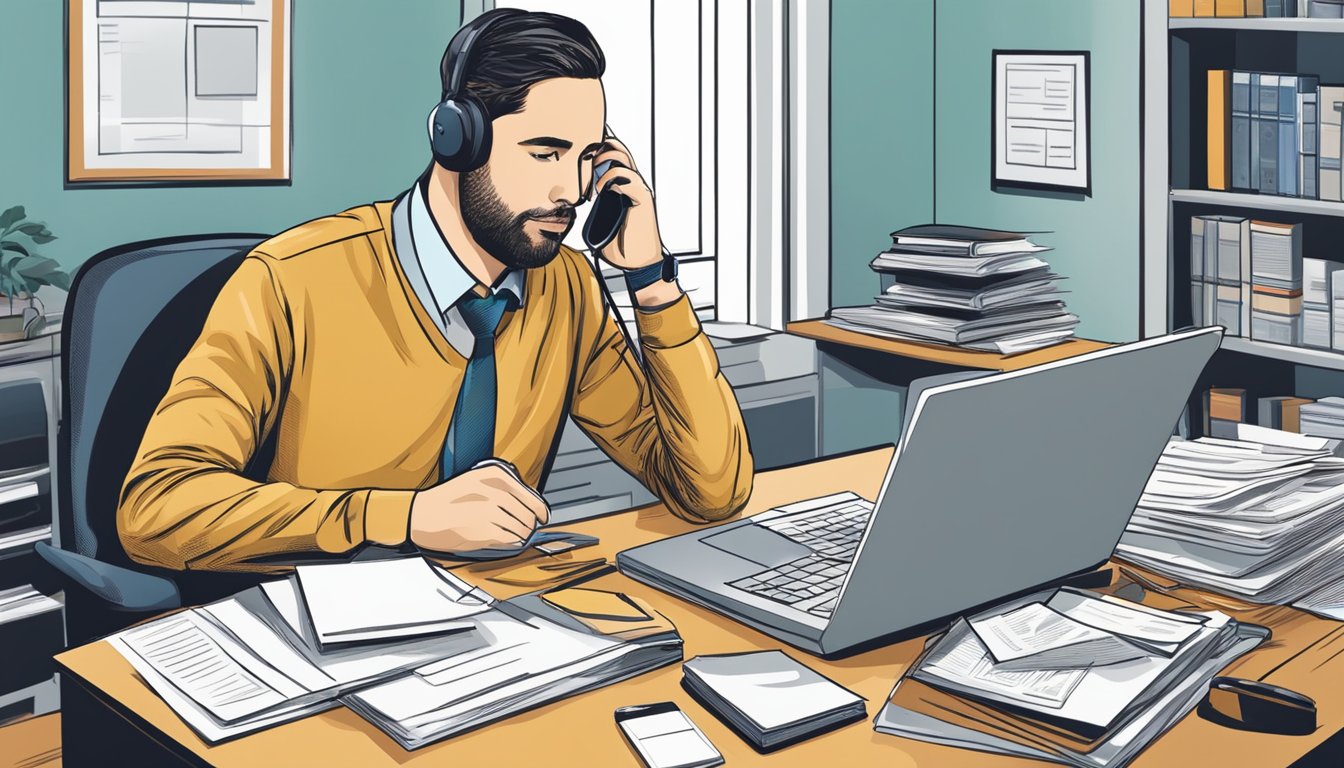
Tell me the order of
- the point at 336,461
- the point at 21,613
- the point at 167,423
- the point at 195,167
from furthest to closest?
the point at 195,167, the point at 21,613, the point at 336,461, the point at 167,423

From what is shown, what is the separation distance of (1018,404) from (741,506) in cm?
67

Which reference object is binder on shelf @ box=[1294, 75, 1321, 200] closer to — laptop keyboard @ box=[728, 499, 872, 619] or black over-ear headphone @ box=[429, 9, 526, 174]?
laptop keyboard @ box=[728, 499, 872, 619]

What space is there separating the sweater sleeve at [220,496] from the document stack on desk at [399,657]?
16cm

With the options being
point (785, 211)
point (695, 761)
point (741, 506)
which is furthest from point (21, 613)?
point (785, 211)

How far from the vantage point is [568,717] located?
1.06 meters

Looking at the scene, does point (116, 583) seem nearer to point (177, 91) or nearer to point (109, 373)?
point (109, 373)

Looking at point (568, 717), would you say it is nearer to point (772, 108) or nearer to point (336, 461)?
point (336, 461)

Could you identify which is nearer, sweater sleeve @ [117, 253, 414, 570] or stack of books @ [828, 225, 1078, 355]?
sweater sleeve @ [117, 253, 414, 570]

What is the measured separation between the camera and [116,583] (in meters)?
1.49

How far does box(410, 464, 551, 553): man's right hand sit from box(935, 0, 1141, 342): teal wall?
2.25 m

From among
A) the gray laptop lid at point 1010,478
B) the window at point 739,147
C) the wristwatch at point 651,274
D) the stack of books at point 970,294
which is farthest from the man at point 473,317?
the window at point 739,147

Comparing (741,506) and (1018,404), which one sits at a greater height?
(1018,404)

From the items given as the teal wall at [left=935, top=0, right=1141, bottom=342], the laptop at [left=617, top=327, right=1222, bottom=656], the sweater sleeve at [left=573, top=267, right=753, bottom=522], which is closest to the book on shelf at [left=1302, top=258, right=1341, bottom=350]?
the teal wall at [left=935, top=0, right=1141, bottom=342]

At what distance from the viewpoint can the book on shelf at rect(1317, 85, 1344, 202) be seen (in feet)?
8.94
